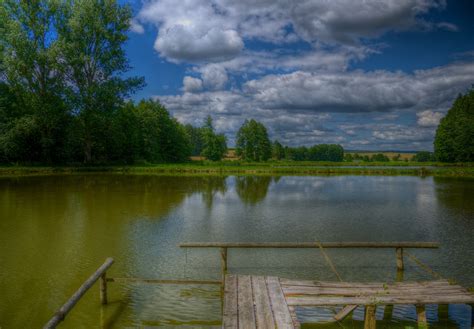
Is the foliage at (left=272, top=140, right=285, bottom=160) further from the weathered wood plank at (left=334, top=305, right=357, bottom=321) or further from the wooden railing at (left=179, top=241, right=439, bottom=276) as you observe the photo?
the weathered wood plank at (left=334, top=305, right=357, bottom=321)

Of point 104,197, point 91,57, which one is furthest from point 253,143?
point 104,197

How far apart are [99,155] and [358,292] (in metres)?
54.7

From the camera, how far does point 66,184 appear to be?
33.7 m

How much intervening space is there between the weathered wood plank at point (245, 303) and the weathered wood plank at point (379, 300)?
0.77 m

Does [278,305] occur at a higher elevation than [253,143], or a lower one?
lower

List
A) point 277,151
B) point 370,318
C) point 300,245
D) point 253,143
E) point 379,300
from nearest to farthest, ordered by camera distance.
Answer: point 370,318 < point 379,300 < point 300,245 < point 253,143 < point 277,151

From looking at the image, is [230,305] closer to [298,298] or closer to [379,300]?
[298,298]

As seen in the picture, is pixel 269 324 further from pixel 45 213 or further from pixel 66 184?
pixel 66 184

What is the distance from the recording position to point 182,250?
518 inches

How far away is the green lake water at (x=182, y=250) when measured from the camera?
8492 millimetres

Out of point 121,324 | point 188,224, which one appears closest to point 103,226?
point 188,224

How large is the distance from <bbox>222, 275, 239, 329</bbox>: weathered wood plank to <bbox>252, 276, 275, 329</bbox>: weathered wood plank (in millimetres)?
378

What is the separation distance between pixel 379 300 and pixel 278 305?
198cm

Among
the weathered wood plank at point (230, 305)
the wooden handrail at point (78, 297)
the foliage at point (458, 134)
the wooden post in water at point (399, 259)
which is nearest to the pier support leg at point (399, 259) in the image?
the wooden post in water at point (399, 259)
